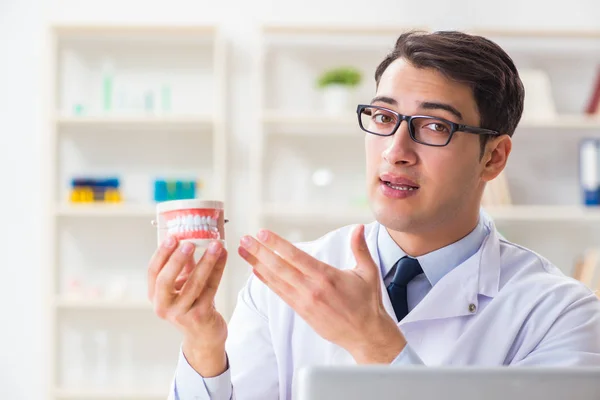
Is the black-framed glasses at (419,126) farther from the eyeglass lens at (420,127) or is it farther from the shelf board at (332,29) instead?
the shelf board at (332,29)

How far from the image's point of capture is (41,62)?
395cm

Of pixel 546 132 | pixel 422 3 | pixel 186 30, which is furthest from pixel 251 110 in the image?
pixel 546 132

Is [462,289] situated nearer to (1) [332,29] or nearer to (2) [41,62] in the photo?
(1) [332,29]

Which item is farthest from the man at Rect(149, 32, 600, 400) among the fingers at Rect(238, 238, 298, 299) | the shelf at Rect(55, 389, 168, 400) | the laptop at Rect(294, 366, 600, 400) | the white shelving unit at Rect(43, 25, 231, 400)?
the white shelving unit at Rect(43, 25, 231, 400)

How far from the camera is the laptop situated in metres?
0.70

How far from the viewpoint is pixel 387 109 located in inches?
59.6

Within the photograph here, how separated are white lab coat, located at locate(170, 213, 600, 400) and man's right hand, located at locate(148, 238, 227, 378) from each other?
191 millimetres

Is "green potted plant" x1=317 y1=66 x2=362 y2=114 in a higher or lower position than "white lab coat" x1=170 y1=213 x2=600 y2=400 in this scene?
higher

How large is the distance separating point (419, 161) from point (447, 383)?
82 centimetres

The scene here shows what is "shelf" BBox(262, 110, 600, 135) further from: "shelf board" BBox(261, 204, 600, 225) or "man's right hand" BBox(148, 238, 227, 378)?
"man's right hand" BBox(148, 238, 227, 378)

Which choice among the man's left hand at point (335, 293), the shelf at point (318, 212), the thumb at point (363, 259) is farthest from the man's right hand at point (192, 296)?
the shelf at point (318, 212)

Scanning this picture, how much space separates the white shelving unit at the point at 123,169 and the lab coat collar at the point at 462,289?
7.78 ft

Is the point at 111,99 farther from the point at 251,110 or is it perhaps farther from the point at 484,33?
the point at 484,33

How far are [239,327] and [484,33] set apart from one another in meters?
2.49
